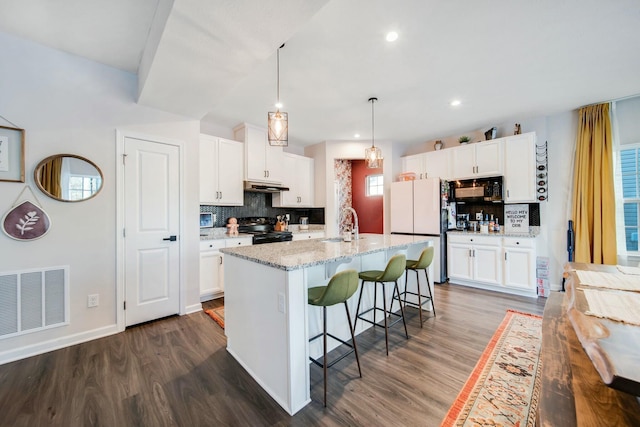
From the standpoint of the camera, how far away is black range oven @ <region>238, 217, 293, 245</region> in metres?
4.04

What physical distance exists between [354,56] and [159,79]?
5.82 feet

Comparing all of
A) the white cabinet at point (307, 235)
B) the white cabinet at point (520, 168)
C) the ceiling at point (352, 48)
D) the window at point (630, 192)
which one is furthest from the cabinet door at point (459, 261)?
the white cabinet at point (307, 235)

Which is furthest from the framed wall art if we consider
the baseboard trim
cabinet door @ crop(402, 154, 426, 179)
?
cabinet door @ crop(402, 154, 426, 179)

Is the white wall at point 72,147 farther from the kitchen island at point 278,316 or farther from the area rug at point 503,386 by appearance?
the area rug at point 503,386

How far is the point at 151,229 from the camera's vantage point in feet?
9.40

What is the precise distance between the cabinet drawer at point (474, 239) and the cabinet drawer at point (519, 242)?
100 mm

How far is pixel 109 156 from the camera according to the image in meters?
2.59

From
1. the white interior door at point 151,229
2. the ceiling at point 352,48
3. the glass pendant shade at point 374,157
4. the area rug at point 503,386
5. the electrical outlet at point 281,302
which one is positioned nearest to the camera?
the area rug at point 503,386

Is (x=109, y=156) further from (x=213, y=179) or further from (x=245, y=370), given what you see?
(x=245, y=370)

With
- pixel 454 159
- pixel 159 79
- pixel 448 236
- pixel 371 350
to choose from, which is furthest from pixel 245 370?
pixel 454 159

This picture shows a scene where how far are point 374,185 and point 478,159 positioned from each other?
79.1 inches

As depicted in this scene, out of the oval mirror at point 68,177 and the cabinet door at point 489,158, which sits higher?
the cabinet door at point 489,158

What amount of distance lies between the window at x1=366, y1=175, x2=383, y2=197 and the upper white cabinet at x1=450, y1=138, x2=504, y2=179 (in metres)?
1.47

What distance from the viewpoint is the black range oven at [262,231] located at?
159 inches
